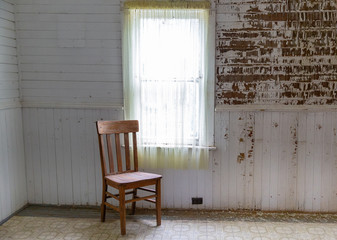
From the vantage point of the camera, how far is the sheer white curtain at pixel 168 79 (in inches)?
130

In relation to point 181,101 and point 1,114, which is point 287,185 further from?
point 1,114

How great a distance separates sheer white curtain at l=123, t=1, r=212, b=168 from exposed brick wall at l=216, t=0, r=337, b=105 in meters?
0.25

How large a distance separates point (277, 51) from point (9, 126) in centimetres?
284

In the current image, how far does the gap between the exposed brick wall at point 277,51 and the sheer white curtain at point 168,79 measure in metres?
0.25

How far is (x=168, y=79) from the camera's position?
3.36 m

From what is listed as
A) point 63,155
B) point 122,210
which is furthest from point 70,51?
point 122,210

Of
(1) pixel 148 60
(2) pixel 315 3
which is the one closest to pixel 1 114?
(1) pixel 148 60

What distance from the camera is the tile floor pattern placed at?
2980 mm

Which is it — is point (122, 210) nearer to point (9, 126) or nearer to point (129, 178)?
point (129, 178)

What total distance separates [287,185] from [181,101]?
1433 millimetres

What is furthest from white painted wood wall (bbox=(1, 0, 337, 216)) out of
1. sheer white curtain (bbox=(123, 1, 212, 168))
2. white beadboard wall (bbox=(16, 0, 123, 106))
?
sheer white curtain (bbox=(123, 1, 212, 168))

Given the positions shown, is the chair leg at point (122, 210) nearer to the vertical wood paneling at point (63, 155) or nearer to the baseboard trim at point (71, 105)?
the vertical wood paneling at point (63, 155)

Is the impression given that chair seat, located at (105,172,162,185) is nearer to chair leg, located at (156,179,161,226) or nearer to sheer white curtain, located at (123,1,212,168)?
chair leg, located at (156,179,161,226)

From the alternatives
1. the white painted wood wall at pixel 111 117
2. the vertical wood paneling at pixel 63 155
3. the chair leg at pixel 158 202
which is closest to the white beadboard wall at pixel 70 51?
the white painted wood wall at pixel 111 117
